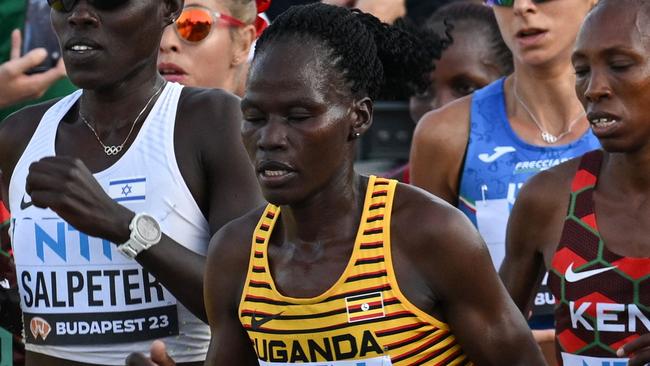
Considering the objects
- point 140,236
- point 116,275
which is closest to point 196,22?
point 116,275

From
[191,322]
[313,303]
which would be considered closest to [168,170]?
[191,322]

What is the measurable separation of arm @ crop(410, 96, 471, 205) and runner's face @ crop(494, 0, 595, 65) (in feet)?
1.17

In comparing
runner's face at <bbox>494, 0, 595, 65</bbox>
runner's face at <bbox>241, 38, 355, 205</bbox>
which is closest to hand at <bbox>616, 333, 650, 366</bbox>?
runner's face at <bbox>241, 38, 355, 205</bbox>

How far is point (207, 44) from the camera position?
19.5 ft

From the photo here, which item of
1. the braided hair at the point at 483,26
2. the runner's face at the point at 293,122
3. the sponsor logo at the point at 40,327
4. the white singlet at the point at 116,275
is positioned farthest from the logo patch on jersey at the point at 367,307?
the braided hair at the point at 483,26

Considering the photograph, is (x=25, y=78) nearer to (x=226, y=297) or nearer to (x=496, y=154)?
(x=496, y=154)

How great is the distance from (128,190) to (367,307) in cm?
98

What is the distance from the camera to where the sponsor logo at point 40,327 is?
4.47m

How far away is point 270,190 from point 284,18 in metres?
0.49

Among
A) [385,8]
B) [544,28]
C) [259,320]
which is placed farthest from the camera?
[385,8]

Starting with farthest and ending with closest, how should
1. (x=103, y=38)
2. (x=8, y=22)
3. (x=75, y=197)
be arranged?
1. (x=8, y=22)
2. (x=103, y=38)
3. (x=75, y=197)

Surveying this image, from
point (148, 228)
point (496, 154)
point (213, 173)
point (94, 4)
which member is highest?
point (94, 4)

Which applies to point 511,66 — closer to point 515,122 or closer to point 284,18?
point 515,122

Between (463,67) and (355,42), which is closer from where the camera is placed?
(355,42)
